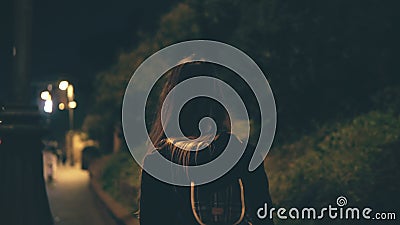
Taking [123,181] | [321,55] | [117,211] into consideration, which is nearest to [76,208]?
[123,181]

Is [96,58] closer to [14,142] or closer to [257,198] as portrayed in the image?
[14,142]

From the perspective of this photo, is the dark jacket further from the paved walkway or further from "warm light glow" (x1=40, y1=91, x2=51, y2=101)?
the paved walkway

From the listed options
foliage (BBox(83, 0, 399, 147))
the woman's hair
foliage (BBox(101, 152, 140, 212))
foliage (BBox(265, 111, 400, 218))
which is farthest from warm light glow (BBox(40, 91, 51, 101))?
the woman's hair

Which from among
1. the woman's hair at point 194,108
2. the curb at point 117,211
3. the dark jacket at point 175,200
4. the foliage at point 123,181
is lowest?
the dark jacket at point 175,200

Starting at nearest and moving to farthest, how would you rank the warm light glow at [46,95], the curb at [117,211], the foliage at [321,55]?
1. the warm light glow at [46,95]
2. the curb at [117,211]
3. the foliage at [321,55]

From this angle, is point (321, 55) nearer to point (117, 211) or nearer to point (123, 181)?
point (117, 211)

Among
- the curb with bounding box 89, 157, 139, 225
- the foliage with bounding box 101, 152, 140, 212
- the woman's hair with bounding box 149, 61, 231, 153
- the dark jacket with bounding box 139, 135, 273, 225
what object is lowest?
the dark jacket with bounding box 139, 135, 273, 225

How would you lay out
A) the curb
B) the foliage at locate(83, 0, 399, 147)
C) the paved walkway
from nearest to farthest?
the curb
the foliage at locate(83, 0, 399, 147)
the paved walkway

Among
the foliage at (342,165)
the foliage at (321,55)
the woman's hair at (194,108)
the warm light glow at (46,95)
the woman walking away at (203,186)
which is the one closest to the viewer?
the woman walking away at (203,186)

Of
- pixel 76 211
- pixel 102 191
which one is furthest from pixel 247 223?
pixel 102 191

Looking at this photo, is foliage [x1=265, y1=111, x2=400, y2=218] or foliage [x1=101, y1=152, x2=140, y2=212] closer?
foliage [x1=265, y1=111, x2=400, y2=218]

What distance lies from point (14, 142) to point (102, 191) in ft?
37.4

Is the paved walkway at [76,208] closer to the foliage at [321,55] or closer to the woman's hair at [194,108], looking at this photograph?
the foliage at [321,55]

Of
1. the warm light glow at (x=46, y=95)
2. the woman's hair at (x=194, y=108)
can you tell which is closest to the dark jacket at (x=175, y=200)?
the woman's hair at (x=194, y=108)
